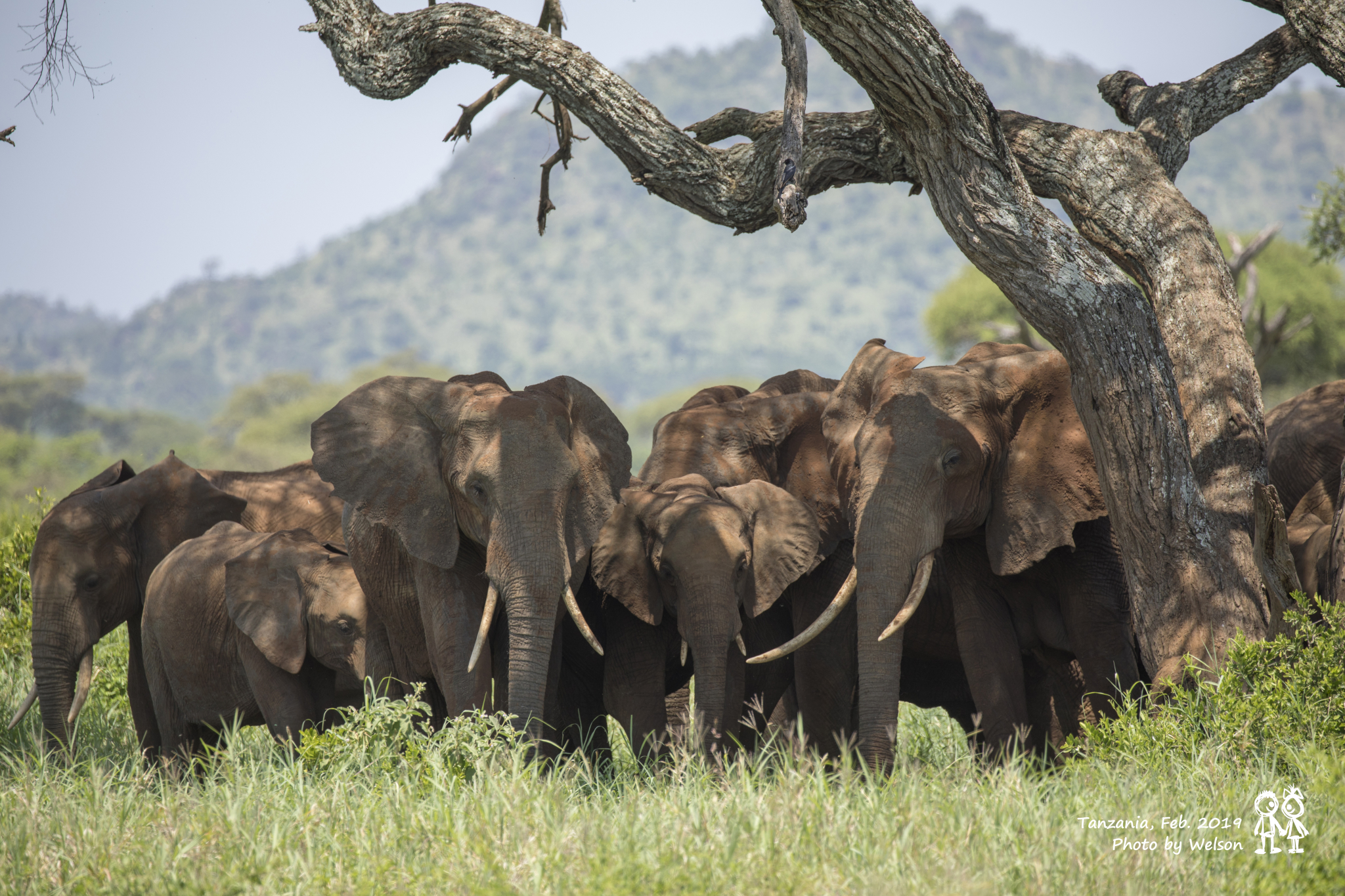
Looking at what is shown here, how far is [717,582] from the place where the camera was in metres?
6.44

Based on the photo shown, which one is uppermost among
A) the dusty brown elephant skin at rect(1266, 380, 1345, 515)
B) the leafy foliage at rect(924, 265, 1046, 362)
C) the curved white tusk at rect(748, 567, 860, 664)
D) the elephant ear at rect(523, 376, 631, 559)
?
the leafy foliage at rect(924, 265, 1046, 362)

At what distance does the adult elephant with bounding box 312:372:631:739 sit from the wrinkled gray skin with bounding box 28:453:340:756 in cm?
200

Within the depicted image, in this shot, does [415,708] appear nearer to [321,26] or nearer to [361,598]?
[361,598]

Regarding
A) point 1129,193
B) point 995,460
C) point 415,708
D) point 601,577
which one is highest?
point 1129,193

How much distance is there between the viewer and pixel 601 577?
22.3ft

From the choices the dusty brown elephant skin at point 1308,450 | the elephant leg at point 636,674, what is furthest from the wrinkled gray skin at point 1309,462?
the elephant leg at point 636,674

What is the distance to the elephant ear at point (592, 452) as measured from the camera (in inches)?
255

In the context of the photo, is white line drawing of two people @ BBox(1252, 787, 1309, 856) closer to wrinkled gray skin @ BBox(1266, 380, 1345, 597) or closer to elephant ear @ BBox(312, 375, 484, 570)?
wrinkled gray skin @ BBox(1266, 380, 1345, 597)

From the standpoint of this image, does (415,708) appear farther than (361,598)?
No

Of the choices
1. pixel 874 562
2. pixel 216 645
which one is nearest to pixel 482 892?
pixel 874 562

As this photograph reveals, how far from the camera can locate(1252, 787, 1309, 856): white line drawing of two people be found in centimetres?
430

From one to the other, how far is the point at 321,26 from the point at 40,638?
162 inches

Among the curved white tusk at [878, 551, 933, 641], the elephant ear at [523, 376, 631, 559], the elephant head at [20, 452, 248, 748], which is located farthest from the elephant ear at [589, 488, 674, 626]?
the elephant head at [20, 452, 248, 748]

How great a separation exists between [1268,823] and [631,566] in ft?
10.8
